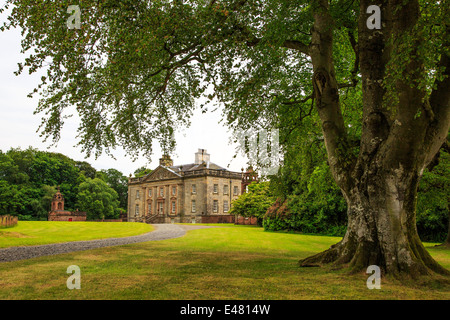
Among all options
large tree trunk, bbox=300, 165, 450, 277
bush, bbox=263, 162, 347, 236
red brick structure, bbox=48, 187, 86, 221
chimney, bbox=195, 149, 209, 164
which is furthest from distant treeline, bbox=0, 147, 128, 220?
large tree trunk, bbox=300, 165, 450, 277

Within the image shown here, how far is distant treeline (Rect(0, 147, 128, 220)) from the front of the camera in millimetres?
61250

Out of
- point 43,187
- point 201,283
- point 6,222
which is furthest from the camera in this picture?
point 43,187

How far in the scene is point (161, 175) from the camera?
76.4m

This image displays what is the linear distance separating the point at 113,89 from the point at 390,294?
363 inches

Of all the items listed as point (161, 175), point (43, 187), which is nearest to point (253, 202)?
point (161, 175)

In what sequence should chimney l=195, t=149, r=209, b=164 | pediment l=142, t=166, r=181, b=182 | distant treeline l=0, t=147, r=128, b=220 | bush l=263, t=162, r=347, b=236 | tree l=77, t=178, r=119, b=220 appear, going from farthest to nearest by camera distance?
chimney l=195, t=149, r=209, b=164 → pediment l=142, t=166, r=181, b=182 → tree l=77, t=178, r=119, b=220 → distant treeline l=0, t=147, r=128, b=220 → bush l=263, t=162, r=347, b=236

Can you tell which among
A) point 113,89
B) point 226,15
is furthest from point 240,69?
point 113,89

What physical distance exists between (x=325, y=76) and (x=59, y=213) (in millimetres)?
58799

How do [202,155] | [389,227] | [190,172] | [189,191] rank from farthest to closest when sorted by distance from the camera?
[202,155] → [190,172] → [189,191] → [389,227]

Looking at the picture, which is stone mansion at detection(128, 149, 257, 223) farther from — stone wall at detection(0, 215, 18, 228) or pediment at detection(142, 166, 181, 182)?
stone wall at detection(0, 215, 18, 228)

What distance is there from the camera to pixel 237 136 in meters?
14.3

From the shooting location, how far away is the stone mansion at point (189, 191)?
231 ft

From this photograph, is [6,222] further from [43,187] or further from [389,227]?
[43,187]
